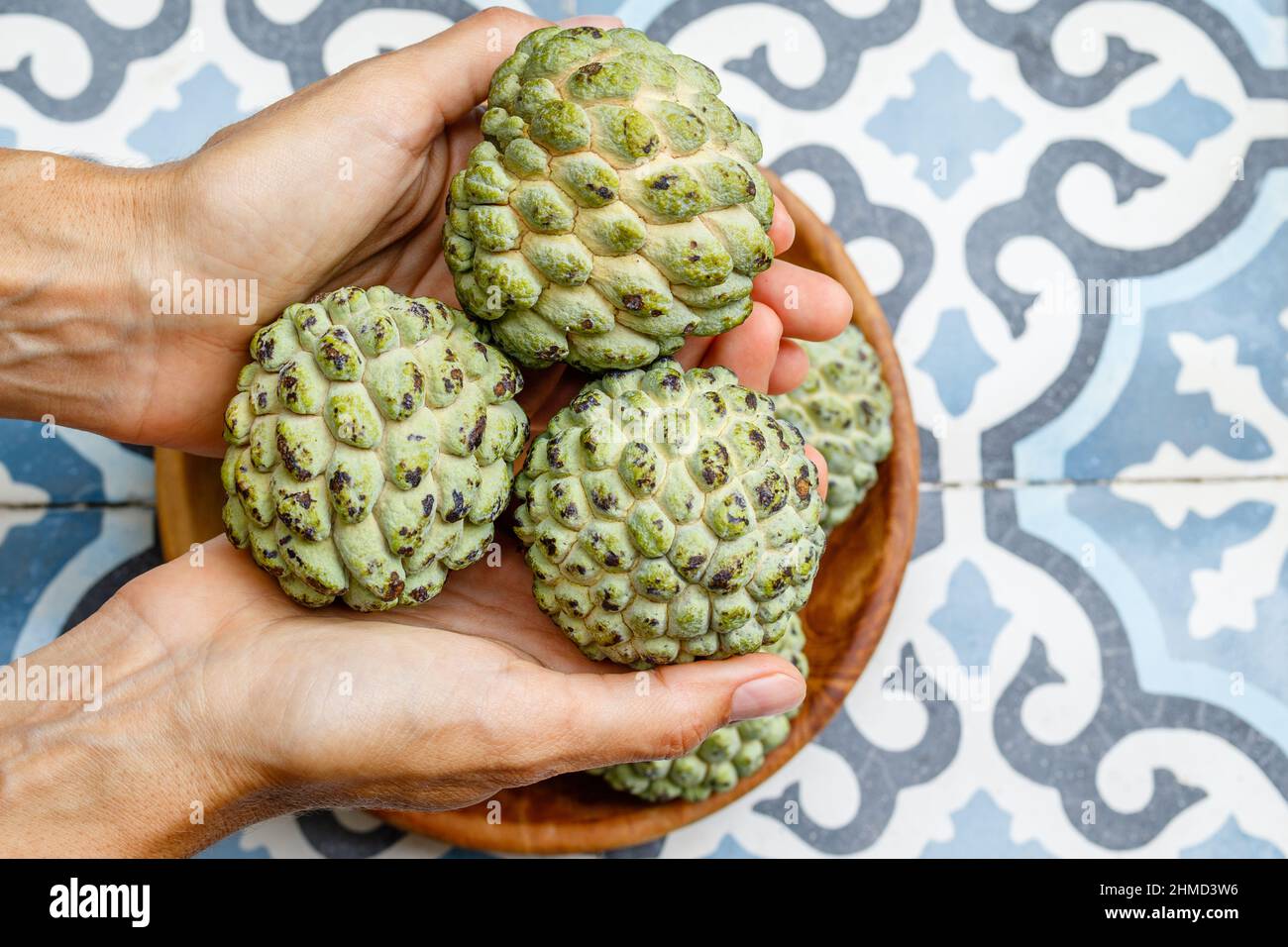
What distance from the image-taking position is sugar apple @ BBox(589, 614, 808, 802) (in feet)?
4.06

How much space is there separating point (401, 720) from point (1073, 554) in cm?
102

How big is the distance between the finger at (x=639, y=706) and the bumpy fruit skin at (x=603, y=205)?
275 millimetres

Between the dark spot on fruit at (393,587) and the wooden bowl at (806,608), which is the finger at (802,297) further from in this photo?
the dark spot on fruit at (393,587)

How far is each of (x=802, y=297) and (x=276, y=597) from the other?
0.59 m

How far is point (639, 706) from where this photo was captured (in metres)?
0.97

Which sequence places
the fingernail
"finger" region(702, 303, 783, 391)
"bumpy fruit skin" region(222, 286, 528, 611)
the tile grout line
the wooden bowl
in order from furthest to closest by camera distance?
the tile grout line
the wooden bowl
"finger" region(702, 303, 783, 391)
the fingernail
"bumpy fruit skin" region(222, 286, 528, 611)

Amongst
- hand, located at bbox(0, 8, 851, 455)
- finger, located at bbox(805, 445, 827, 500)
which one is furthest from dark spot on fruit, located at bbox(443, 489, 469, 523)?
finger, located at bbox(805, 445, 827, 500)

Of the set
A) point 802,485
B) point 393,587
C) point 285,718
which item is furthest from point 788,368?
point 285,718

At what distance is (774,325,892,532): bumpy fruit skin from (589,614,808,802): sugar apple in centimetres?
16

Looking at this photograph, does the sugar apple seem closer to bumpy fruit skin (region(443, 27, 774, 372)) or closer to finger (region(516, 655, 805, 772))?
finger (region(516, 655, 805, 772))

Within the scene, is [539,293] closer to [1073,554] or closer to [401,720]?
[401,720]

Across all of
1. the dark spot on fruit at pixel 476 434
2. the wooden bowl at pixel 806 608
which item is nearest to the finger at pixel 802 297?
the wooden bowl at pixel 806 608

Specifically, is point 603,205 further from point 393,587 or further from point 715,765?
point 715,765

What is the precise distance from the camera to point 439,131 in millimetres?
1114
